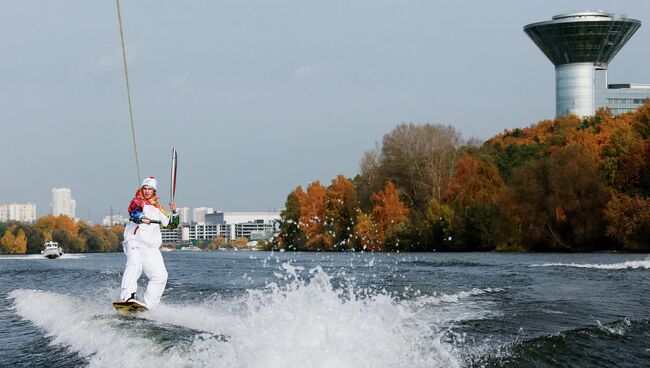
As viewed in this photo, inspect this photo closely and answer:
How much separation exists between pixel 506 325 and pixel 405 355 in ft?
13.4

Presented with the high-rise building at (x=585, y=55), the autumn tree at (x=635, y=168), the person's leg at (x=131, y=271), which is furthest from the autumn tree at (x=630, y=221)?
the high-rise building at (x=585, y=55)

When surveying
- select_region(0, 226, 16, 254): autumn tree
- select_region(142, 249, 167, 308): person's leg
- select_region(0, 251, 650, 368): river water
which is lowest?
select_region(0, 226, 16, 254): autumn tree

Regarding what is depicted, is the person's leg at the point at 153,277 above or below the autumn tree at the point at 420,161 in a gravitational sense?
below

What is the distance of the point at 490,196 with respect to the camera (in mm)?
71500

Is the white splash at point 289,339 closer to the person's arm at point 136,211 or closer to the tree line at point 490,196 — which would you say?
the person's arm at point 136,211

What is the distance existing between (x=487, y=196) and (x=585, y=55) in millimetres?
114831

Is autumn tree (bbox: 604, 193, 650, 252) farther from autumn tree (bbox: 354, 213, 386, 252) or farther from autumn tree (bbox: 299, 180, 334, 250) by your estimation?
autumn tree (bbox: 299, 180, 334, 250)

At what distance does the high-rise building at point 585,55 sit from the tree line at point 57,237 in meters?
97.7

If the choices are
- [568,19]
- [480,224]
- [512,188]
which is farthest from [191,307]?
[568,19]

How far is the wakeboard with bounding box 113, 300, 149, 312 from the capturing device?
14.5 meters

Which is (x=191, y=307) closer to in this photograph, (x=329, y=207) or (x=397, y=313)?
(x=397, y=313)

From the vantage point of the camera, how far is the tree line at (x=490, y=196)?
57969mm

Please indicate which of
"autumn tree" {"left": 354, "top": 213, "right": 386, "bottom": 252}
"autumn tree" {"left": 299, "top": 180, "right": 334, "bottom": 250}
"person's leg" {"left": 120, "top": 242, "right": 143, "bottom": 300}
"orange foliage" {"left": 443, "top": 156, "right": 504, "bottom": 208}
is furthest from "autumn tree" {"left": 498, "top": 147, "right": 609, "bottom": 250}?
"person's leg" {"left": 120, "top": 242, "right": 143, "bottom": 300}

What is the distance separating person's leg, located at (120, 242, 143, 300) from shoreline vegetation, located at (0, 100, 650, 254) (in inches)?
1723
